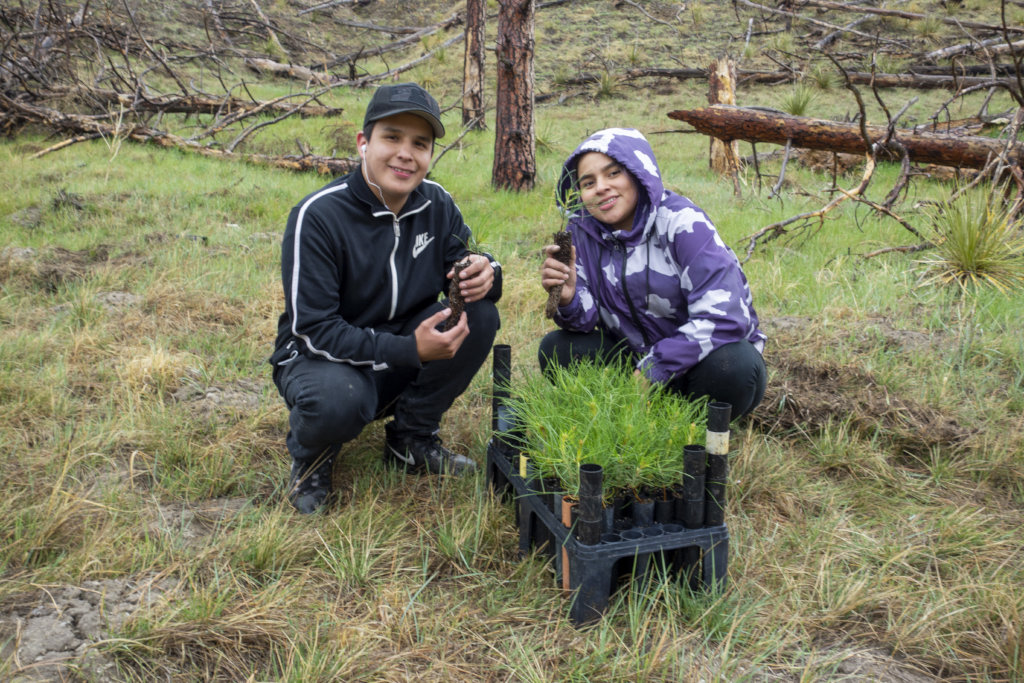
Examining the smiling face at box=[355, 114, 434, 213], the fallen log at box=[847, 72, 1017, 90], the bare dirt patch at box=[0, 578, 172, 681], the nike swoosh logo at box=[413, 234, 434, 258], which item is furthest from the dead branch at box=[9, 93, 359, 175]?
the fallen log at box=[847, 72, 1017, 90]

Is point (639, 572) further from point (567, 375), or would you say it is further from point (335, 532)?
point (335, 532)

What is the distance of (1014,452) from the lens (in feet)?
9.11

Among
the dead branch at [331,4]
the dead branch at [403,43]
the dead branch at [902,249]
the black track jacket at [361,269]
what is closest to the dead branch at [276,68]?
the dead branch at [403,43]

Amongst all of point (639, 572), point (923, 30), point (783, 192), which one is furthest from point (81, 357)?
point (923, 30)

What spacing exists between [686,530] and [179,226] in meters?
4.90

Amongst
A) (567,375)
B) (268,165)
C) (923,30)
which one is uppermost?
(923,30)

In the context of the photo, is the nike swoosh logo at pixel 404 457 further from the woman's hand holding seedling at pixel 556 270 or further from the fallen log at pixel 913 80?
the fallen log at pixel 913 80

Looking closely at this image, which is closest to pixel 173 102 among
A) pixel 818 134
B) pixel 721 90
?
pixel 721 90

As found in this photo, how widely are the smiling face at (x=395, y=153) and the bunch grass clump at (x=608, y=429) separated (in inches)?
31.8

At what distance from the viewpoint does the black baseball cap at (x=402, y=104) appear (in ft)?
7.82

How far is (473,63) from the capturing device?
9.13 meters

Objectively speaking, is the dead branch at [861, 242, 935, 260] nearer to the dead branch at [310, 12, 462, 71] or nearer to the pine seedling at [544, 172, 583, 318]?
the pine seedling at [544, 172, 583, 318]

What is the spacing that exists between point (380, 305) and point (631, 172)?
0.98 meters

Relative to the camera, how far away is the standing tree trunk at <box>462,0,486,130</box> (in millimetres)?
8812
